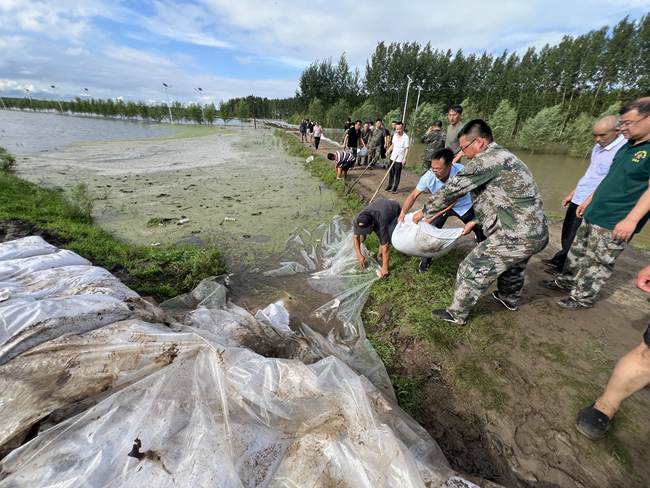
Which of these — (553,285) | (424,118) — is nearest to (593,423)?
(553,285)

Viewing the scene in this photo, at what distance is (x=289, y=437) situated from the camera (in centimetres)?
116

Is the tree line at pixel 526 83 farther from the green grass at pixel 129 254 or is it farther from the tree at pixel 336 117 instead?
the green grass at pixel 129 254

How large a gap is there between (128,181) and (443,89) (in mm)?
36842

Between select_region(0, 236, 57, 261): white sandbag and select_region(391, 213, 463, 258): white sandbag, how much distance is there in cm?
312

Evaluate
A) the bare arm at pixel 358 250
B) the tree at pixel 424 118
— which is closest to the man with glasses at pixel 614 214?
the bare arm at pixel 358 250

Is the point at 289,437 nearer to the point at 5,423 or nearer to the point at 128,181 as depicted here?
the point at 5,423

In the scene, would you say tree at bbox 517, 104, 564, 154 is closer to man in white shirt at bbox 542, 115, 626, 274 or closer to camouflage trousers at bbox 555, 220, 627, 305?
man in white shirt at bbox 542, 115, 626, 274

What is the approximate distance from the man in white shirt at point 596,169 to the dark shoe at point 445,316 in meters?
1.70

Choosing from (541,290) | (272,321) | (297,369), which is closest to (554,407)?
(541,290)

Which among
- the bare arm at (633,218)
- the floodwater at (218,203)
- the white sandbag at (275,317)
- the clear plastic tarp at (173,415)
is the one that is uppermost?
the bare arm at (633,218)

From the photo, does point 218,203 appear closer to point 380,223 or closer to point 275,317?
point 380,223

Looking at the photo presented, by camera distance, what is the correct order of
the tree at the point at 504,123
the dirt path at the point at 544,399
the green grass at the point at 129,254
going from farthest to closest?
1. the tree at the point at 504,123
2. the green grass at the point at 129,254
3. the dirt path at the point at 544,399

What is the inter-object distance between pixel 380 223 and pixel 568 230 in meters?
2.16

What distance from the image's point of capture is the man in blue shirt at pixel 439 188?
277cm
